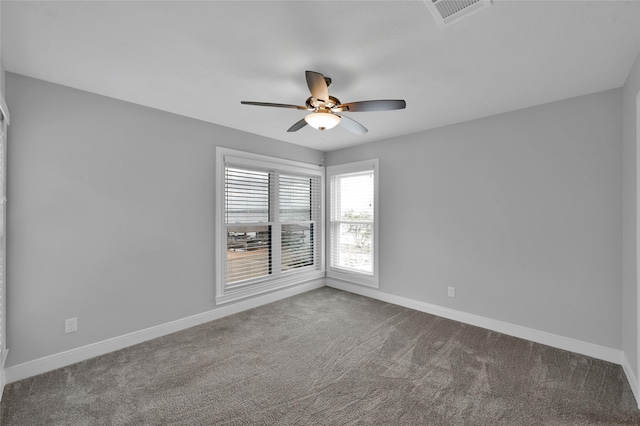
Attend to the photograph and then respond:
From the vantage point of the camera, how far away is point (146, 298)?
295 centimetres

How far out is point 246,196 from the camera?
3.91 meters

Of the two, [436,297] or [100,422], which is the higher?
[436,297]

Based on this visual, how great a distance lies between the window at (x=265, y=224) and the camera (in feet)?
12.0

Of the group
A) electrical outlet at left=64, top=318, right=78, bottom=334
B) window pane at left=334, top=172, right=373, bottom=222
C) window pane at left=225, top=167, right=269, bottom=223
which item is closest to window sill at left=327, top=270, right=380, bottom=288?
window pane at left=334, top=172, right=373, bottom=222

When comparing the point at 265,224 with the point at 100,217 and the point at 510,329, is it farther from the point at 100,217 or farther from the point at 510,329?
the point at 510,329

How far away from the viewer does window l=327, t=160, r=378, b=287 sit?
4.38 m

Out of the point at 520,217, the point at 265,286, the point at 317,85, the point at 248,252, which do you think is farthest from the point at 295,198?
the point at 520,217

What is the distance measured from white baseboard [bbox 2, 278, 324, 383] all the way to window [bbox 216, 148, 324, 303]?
6.2 inches

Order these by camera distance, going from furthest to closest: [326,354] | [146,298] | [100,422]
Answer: [146,298]
[326,354]
[100,422]

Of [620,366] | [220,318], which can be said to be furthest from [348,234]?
[620,366]

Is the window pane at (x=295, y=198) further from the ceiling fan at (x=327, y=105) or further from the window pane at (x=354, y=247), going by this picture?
the ceiling fan at (x=327, y=105)

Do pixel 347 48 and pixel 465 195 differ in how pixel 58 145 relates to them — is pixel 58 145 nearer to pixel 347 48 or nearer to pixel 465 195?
pixel 347 48

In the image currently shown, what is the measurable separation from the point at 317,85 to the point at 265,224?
254 cm

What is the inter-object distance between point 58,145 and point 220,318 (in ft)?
7.89
